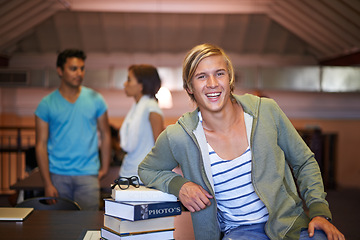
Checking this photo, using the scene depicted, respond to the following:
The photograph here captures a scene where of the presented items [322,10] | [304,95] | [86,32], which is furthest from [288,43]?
[86,32]

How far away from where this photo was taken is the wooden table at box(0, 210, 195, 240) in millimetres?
1846

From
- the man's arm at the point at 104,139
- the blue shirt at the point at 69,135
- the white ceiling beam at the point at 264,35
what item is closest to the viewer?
the blue shirt at the point at 69,135

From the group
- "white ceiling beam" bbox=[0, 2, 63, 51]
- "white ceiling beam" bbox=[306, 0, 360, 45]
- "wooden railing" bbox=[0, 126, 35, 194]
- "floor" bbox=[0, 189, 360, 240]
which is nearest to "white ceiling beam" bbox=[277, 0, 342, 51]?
"white ceiling beam" bbox=[306, 0, 360, 45]

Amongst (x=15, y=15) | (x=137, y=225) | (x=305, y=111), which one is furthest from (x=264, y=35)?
(x=137, y=225)

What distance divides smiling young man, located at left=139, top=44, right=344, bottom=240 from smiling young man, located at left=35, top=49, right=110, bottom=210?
1.48 meters

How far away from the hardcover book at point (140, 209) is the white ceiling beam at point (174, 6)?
248 inches

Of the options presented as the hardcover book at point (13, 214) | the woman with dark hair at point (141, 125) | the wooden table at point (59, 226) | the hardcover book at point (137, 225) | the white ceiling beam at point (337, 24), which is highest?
the white ceiling beam at point (337, 24)

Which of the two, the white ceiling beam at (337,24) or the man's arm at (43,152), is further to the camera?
the white ceiling beam at (337,24)

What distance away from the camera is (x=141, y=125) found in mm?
3148

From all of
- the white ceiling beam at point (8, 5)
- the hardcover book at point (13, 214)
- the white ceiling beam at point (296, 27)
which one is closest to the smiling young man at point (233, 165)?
the hardcover book at point (13, 214)

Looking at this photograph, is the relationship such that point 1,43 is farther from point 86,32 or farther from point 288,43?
point 288,43

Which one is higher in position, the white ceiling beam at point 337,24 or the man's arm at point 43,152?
the white ceiling beam at point 337,24

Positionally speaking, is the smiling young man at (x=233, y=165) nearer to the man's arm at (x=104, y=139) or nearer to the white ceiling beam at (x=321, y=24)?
the man's arm at (x=104, y=139)

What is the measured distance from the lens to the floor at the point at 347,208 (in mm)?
4988
